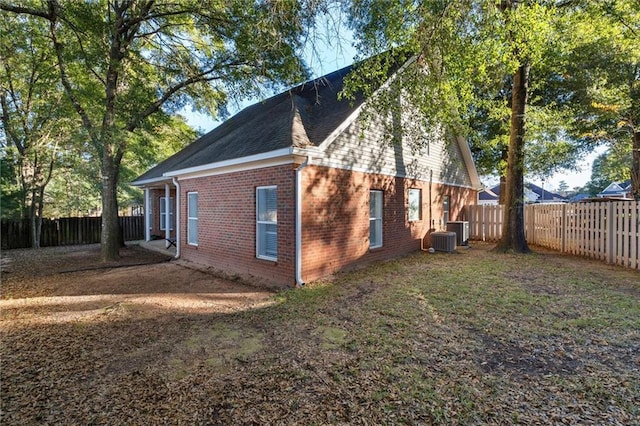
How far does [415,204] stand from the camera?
437 inches

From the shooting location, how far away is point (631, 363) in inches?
132

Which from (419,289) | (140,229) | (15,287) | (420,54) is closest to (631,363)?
(419,289)

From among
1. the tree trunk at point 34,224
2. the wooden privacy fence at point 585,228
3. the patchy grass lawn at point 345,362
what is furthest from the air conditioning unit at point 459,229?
the tree trunk at point 34,224

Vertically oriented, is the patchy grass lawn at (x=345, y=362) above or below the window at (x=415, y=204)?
below

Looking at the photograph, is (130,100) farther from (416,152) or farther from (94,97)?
(416,152)

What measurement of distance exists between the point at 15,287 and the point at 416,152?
39.4 ft

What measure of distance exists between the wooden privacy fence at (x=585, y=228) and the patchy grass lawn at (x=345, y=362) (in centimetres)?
311

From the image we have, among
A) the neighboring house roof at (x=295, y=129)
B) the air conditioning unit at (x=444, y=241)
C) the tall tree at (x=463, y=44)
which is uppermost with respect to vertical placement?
the tall tree at (x=463, y=44)

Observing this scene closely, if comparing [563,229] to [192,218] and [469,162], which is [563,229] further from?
[192,218]

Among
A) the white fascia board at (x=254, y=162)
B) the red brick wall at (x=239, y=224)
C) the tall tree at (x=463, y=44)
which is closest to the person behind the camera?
the tall tree at (x=463, y=44)

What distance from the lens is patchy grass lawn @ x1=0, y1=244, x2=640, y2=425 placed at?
2.63 metres

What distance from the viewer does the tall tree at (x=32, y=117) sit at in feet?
39.5

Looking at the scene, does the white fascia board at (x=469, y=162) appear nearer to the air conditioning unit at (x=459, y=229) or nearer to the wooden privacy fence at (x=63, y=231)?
the air conditioning unit at (x=459, y=229)

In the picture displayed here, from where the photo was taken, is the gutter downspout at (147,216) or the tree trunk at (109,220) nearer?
the tree trunk at (109,220)
